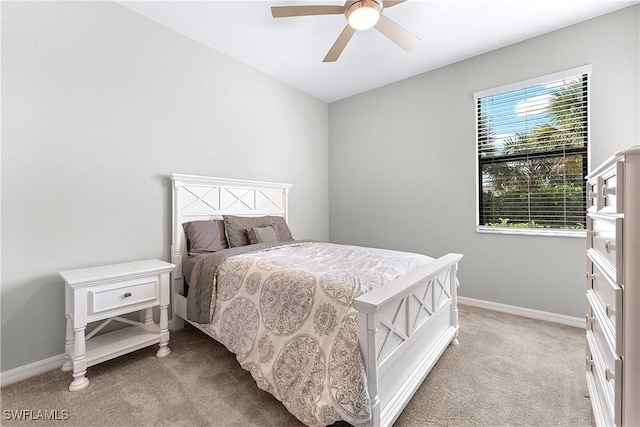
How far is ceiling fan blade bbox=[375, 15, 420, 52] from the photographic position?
207cm

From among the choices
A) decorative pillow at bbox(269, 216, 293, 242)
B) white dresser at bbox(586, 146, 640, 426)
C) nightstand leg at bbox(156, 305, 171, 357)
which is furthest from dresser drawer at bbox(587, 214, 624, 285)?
nightstand leg at bbox(156, 305, 171, 357)

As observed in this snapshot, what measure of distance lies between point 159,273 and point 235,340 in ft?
2.63

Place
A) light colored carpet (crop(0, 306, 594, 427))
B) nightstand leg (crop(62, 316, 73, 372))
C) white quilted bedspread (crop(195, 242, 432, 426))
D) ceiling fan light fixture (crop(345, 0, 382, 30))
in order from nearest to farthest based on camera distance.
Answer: white quilted bedspread (crop(195, 242, 432, 426)) < light colored carpet (crop(0, 306, 594, 427)) < ceiling fan light fixture (crop(345, 0, 382, 30)) < nightstand leg (crop(62, 316, 73, 372))

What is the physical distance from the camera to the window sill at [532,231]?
2.60 m

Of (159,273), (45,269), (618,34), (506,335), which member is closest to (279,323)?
(159,273)

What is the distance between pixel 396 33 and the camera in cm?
217

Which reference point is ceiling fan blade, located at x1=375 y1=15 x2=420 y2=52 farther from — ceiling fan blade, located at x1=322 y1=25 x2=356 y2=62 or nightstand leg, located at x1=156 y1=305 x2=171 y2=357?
nightstand leg, located at x1=156 y1=305 x2=171 y2=357

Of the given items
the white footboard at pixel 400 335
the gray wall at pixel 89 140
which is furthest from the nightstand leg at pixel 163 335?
the white footboard at pixel 400 335

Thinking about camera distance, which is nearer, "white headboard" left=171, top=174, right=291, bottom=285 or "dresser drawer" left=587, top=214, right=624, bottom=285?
"dresser drawer" left=587, top=214, right=624, bottom=285

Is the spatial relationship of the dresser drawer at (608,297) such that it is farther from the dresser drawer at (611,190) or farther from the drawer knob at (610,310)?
the dresser drawer at (611,190)

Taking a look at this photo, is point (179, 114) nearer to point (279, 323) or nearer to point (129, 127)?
point (129, 127)

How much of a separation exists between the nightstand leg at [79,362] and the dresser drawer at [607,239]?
2.76 meters

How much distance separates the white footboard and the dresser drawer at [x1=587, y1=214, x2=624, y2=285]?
789 mm

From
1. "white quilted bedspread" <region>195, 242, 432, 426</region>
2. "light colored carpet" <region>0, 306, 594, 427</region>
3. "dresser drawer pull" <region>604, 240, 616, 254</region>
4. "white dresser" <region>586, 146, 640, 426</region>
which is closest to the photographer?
"white dresser" <region>586, 146, 640, 426</region>
